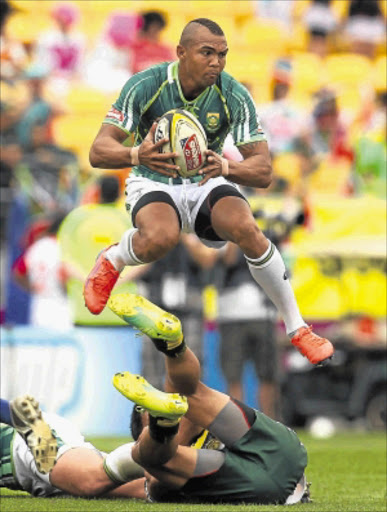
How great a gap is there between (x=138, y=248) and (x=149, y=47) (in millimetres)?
10061

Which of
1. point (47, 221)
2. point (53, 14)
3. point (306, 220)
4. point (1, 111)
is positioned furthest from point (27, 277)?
point (53, 14)

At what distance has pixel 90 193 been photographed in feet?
41.9

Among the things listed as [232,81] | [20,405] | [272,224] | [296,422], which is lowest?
[296,422]

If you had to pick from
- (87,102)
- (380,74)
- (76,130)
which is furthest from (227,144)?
(380,74)

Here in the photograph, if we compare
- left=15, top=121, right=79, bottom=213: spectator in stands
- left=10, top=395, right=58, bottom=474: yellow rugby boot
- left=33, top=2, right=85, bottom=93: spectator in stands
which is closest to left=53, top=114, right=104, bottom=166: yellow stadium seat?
left=33, top=2, right=85, bottom=93: spectator in stands

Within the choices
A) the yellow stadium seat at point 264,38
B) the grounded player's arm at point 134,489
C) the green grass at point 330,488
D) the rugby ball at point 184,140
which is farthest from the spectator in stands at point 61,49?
the grounded player's arm at point 134,489

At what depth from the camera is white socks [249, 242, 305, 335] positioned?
7.00 meters

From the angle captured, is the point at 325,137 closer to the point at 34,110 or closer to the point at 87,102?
the point at 87,102

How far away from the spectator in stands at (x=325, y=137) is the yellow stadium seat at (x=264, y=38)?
3.32 m

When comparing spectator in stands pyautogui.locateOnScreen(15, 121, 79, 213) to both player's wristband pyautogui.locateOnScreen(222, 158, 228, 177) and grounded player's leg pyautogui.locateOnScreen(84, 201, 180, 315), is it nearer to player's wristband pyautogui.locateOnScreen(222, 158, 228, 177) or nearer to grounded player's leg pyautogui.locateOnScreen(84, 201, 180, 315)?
grounded player's leg pyautogui.locateOnScreen(84, 201, 180, 315)

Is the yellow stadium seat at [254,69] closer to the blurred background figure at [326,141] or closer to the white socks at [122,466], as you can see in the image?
the blurred background figure at [326,141]

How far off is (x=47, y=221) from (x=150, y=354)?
5.66 ft

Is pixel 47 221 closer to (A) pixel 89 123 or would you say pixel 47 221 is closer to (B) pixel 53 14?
(A) pixel 89 123

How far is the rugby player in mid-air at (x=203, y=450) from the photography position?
19.5ft
